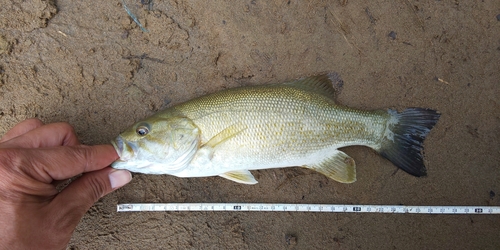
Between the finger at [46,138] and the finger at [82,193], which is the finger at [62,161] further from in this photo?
the finger at [46,138]

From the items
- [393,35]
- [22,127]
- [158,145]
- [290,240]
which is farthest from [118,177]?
[393,35]

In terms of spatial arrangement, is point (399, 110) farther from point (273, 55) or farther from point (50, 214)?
point (50, 214)

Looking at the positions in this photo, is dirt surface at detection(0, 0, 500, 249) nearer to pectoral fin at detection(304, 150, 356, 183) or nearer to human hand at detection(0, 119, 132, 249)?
pectoral fin at detection(304, 150, 356, 183)

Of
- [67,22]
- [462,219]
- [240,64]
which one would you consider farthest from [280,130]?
[67,22]

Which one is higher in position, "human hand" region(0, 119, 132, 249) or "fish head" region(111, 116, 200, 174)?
"fish head" region(111, 116, 200, 174)

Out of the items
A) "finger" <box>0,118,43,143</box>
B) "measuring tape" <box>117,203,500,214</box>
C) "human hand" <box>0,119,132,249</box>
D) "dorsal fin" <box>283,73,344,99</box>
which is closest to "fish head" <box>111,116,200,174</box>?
"human hand" <box>0,119,132,249</box>

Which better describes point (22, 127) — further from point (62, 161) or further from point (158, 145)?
point (158, 145)
